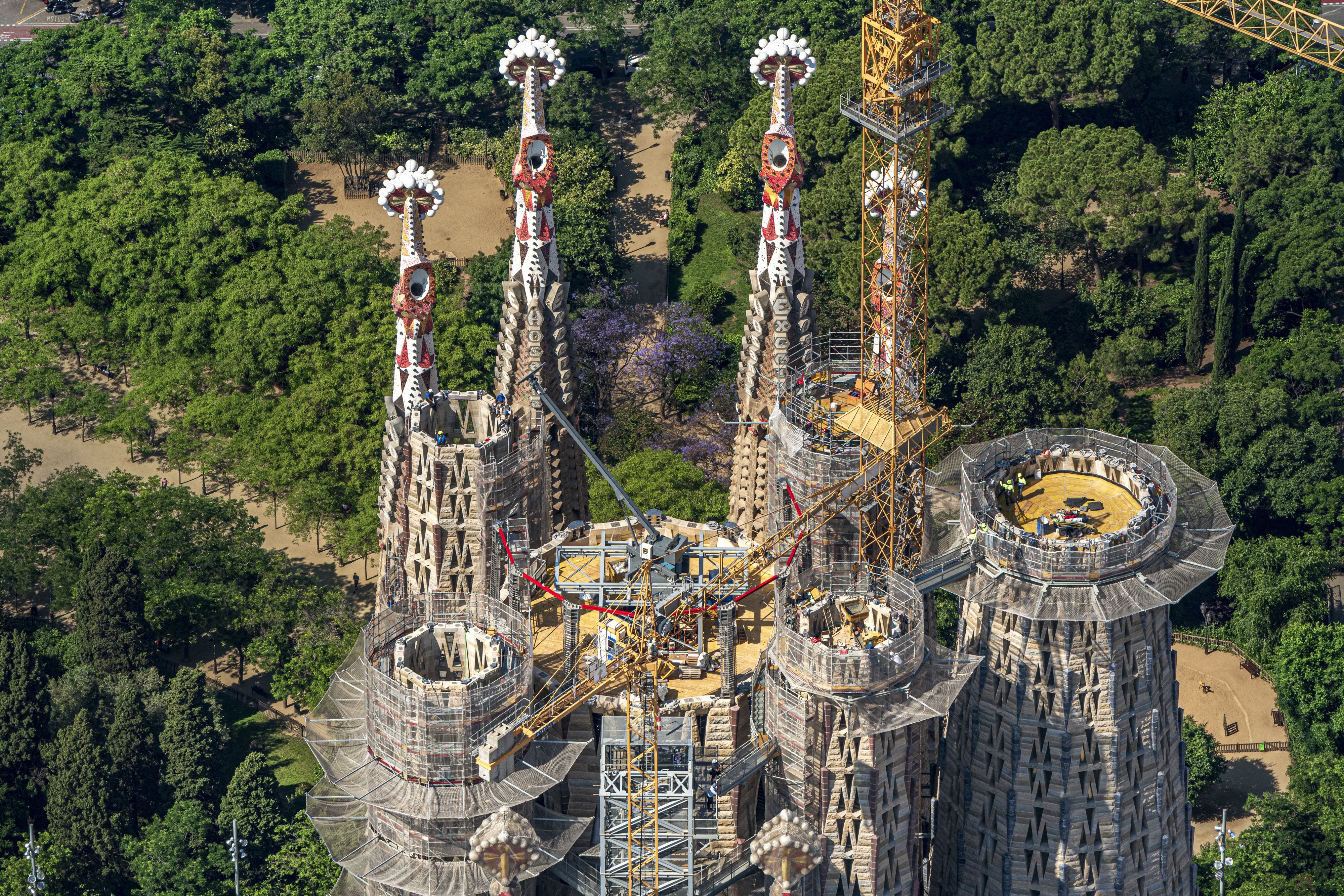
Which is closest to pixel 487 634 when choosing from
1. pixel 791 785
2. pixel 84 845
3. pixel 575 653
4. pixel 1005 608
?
pixel 575 653

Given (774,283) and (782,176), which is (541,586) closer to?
(774,283)

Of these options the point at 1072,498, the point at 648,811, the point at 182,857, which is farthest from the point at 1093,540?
the point at 182,857

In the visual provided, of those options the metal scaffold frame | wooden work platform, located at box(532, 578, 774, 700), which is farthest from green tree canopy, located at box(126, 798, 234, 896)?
the metal scaffold frame

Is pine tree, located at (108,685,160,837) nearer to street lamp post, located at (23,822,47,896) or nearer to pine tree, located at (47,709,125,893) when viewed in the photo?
pine tree, located at (47,709,125,893)

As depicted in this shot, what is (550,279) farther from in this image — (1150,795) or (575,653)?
(1150,795)

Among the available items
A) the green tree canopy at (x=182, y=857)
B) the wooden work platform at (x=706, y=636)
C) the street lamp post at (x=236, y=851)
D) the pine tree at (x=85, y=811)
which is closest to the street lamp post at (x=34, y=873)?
the pine tree at (x=85, y=811)

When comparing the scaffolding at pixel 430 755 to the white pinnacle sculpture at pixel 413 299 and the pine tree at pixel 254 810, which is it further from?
the pine tree at pixel 254 810
